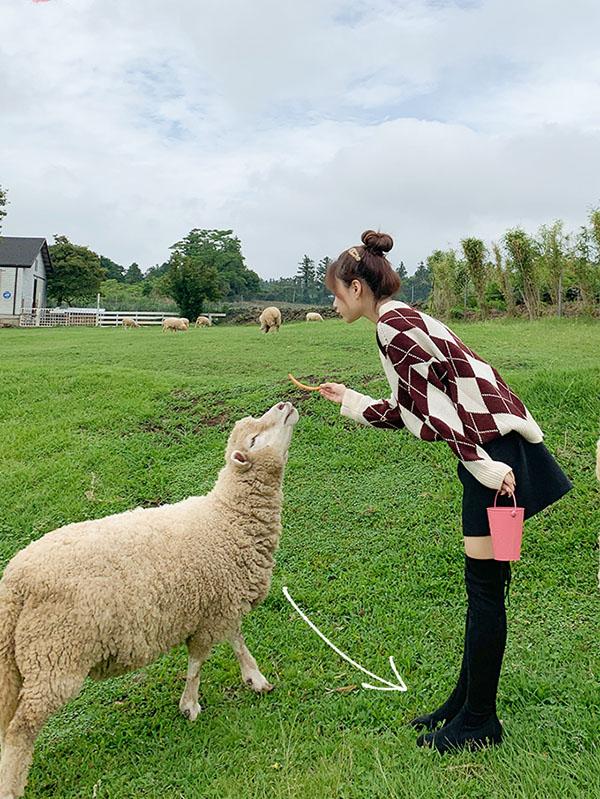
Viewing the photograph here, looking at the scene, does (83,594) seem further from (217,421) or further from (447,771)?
(217,421)

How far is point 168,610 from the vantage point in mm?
3115

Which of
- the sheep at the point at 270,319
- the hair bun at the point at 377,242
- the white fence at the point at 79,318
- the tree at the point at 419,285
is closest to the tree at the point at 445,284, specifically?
the sheep at the point at 270,319

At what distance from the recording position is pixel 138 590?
2998 mm

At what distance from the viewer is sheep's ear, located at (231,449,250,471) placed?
3404 millimetres

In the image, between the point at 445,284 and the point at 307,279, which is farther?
the point at 307,279

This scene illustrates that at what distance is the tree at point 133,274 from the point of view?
270ft

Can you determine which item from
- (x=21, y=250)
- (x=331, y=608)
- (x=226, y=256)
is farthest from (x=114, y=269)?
(x=331, y=608)

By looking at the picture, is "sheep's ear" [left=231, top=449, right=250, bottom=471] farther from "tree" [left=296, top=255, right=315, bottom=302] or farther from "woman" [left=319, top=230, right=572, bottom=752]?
"tree" [left=296, top=255, right=315, bottom=302]

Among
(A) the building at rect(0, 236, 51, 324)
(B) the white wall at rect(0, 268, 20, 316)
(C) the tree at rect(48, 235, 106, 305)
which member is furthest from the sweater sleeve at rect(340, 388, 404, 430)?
(C) the tree at rect(48, 235, 106, 305)

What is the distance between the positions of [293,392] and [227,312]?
106 feet

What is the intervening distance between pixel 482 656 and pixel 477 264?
23534mm

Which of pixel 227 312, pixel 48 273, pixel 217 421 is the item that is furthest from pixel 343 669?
pixel 48 273

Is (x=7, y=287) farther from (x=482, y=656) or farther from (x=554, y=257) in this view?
(x=482, y=656)

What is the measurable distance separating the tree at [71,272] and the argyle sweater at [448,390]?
47609 millimetres
